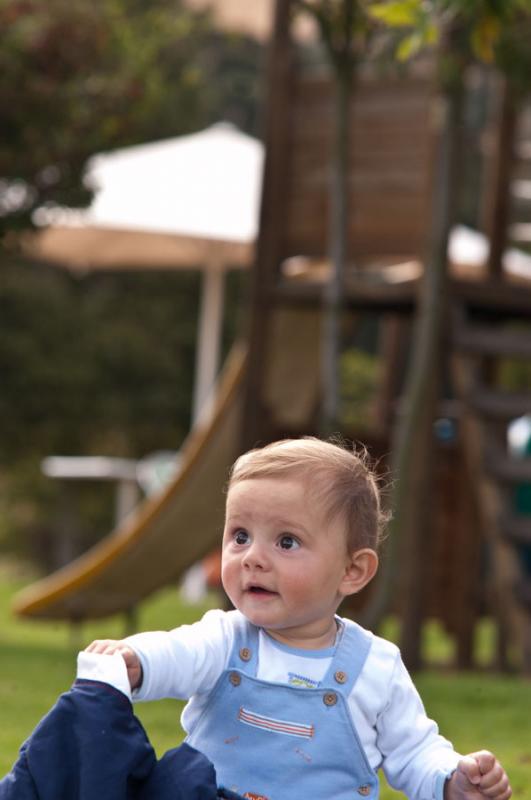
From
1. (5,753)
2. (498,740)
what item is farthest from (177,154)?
(5,753)

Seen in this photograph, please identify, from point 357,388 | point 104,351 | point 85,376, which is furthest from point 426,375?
point 104,351

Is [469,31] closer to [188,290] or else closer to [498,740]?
[498,740]

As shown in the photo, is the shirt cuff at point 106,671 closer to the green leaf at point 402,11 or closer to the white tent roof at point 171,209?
the green leaf at point 402,11

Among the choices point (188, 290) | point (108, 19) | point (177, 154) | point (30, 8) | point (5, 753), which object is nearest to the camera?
point (5, 753)

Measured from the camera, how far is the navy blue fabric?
261 cm

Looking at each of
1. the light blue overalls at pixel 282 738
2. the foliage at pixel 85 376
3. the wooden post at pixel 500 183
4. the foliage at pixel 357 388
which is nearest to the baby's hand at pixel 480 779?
the light blue overalls at pixel 282 738

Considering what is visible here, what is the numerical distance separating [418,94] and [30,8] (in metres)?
2.03

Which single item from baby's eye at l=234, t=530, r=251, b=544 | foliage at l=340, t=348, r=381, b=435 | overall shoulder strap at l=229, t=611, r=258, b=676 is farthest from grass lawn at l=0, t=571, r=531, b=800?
foliage at l=340, t=348, r=381, b=435

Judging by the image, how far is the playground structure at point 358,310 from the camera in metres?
7.71

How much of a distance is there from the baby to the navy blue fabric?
14 centimetres

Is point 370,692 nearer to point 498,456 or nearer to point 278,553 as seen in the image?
point 278,553

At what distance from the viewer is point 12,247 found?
941 centimetres

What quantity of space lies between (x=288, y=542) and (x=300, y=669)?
0.22 metres

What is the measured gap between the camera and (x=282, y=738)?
2.85 m
